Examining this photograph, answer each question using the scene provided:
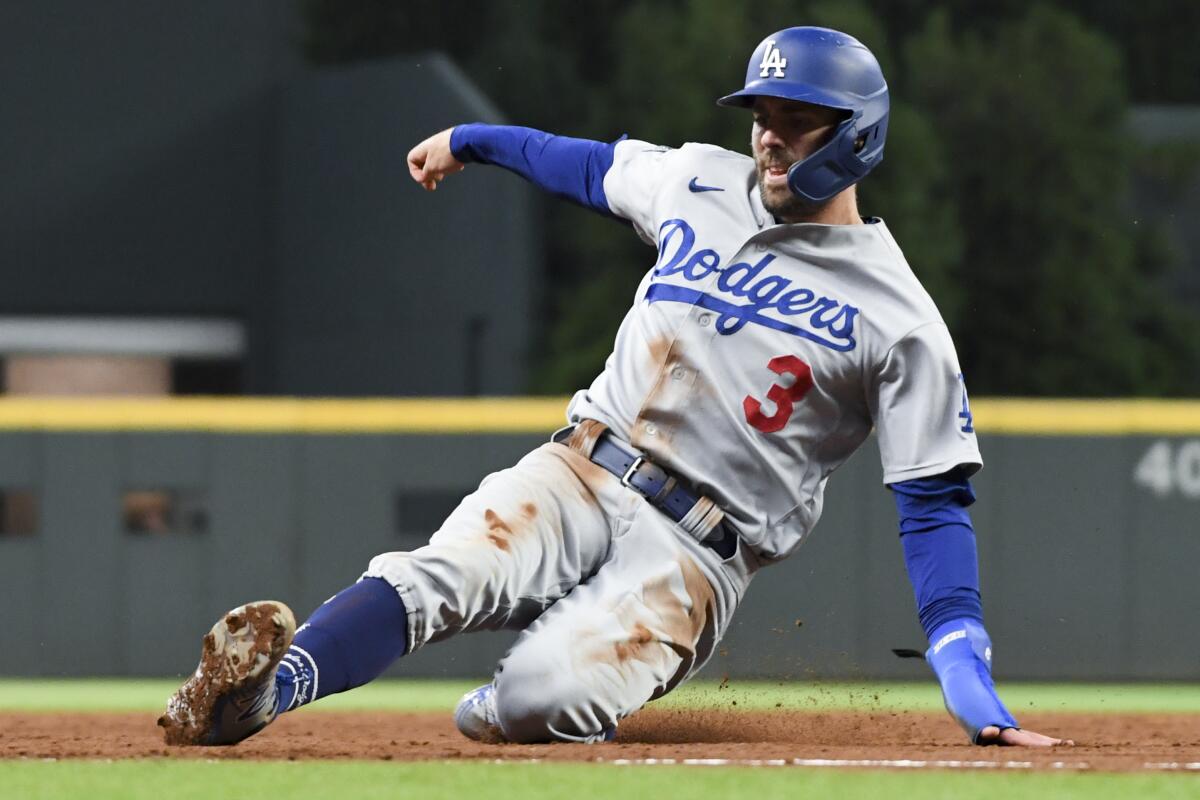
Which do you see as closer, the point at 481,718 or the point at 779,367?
the point at 779,367

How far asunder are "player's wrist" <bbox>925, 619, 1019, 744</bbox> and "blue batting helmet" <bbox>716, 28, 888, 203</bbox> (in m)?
0.86

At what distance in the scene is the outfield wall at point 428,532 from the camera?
797 centimetres

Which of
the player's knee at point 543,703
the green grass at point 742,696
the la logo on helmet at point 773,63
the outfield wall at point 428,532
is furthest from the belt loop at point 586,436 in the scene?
the outfield wall at point 428,532

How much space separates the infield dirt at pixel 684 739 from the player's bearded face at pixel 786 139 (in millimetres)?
1035

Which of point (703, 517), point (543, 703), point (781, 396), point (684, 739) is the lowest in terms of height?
point (684, 739)

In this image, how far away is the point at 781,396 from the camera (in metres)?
4.11

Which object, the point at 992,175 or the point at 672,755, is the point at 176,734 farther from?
the point at 992,175

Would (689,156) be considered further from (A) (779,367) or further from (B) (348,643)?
(B) (348,643)

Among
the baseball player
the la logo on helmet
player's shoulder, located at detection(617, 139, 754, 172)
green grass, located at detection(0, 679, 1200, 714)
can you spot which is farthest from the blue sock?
green grass, located at detection(0, 679, 1200, 714)

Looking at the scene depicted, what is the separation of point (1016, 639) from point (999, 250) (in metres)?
9.12

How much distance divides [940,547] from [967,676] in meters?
0.27

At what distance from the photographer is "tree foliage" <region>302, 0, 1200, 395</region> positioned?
51.4 ft

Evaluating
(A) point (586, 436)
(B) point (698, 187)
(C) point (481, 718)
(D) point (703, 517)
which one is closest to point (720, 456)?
(D) point (703, 517)

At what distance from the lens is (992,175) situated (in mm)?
17016
